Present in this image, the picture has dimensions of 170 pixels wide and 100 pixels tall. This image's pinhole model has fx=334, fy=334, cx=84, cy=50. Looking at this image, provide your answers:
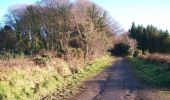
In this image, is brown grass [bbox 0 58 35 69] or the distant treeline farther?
the distant treeline

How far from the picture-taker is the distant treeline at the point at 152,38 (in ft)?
312

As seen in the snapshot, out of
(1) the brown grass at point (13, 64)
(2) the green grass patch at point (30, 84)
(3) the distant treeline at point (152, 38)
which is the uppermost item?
(3) the distant treeline at point (152, 38)

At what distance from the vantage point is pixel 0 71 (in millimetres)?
17844

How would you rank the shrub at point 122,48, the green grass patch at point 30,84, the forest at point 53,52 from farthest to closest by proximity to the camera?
the shrub at point 122,48, the forest at point 53,52, the green grass patch at point 30,84

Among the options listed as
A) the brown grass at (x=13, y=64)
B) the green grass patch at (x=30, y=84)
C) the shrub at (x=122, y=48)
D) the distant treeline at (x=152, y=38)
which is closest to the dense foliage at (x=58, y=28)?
the green grass patch at (x=30, y=84)

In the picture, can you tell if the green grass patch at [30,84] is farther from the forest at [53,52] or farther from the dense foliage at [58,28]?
the dense foliage at [58,28]

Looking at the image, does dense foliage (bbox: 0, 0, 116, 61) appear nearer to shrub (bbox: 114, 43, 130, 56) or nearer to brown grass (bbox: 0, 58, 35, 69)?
brown grass (bbox: 0, 58, 35, 69)

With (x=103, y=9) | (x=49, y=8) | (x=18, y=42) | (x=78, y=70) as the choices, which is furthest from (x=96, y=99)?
(x=103, y=9)

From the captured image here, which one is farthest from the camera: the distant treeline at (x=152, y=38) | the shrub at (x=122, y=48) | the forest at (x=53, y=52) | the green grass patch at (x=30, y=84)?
the shrub at (x=122, y=48)

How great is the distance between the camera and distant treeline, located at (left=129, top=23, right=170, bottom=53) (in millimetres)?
95175

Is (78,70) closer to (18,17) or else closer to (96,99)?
(96,99)

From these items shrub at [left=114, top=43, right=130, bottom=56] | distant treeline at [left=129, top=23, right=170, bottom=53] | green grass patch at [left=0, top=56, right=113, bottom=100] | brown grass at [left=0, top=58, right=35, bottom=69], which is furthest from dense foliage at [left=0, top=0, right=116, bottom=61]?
distant treeline at [left=129, top=23, right=170, bottom=53]

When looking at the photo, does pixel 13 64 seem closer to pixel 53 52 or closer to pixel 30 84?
pixel 30 84

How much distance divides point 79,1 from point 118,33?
4067 cm
